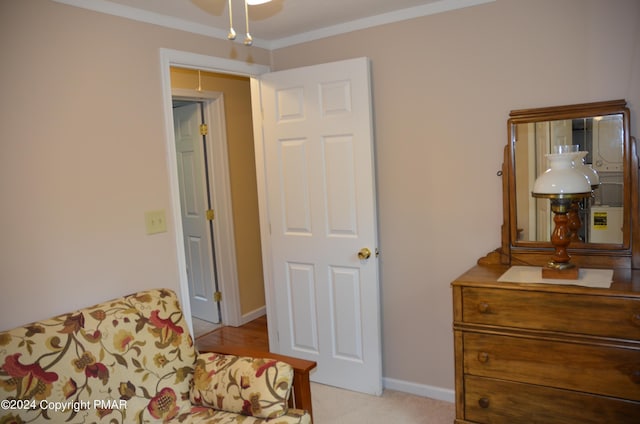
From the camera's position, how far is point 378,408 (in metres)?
2.74

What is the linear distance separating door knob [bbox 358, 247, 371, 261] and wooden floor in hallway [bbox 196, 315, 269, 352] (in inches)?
55.8

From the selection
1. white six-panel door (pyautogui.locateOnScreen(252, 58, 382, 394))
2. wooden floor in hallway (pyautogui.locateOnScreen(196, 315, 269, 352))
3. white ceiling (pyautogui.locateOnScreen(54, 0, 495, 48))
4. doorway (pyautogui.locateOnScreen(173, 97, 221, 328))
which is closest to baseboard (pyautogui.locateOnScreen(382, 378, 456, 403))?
white six-panel door (pyautogui.locateOnScreen(252, 58, 382, 394))

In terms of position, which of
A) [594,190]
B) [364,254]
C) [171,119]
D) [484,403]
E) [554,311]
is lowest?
[484,403]

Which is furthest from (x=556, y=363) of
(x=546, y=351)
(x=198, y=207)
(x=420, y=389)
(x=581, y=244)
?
(x=198, y=207)

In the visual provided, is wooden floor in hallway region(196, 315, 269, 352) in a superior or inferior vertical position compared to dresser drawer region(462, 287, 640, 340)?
inferior

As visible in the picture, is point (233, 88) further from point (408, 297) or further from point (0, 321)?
point (0, 321)

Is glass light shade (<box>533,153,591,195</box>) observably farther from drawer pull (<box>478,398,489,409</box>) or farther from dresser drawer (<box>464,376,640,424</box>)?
drawer pull (<box>478,398,489,409</box>)

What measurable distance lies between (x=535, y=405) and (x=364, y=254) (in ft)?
3.85

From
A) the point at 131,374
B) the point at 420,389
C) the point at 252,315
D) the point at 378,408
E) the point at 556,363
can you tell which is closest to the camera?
the point at 131,374

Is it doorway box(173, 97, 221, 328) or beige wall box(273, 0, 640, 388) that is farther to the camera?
doorway box(173, 97, 221, 328)

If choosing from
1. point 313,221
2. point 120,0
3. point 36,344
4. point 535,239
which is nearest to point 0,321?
point 36,344

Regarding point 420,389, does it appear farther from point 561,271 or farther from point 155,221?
point 155,221

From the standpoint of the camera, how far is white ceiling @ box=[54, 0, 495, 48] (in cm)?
228

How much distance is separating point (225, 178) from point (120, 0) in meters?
2.02
